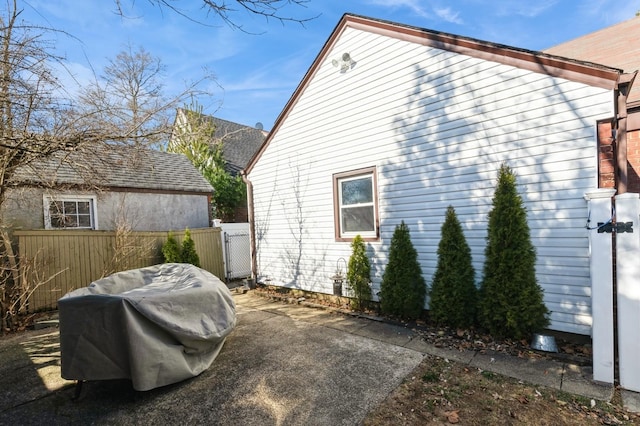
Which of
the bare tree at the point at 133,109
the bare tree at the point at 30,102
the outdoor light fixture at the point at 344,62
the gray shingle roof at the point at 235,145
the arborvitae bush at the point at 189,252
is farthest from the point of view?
the gray shingle roof at the point at 235,145

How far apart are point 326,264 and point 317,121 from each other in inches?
129

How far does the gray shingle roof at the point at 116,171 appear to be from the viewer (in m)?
4.80

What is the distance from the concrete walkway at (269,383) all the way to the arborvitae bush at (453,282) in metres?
0.67

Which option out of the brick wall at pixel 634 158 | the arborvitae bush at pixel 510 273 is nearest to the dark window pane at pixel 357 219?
the arborvitae bush at pixel 510 273

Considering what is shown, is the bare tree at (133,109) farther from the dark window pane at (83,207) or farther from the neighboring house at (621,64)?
the neighboring house at (621,64)

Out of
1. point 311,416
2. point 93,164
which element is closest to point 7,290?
point 93,164

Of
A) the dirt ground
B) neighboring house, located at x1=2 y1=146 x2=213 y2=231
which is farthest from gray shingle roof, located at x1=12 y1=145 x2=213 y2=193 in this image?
the dirt ground

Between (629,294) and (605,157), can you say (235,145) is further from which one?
(629,294)

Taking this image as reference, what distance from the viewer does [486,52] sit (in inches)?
180

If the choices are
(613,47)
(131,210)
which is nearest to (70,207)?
(131,210)

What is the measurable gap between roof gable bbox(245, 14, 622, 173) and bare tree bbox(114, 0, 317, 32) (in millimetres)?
3409

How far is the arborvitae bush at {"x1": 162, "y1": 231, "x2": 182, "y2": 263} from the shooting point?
27.8 ft

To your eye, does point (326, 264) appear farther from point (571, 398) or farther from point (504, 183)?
point (571, 398)

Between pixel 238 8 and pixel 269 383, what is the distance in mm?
3737
